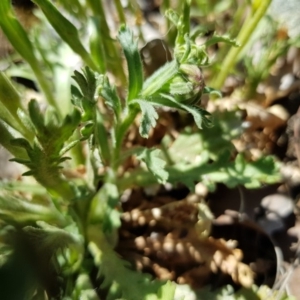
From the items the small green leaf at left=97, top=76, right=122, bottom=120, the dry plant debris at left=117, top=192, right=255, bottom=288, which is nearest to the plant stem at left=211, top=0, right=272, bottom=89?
the dry plant debris at left=117, top=192, right=255, bottom=288

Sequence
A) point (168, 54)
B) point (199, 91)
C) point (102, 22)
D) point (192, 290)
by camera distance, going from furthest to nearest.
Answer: point (168, 54)
point (102, 22)
point (192, 290)
point (199, 91)

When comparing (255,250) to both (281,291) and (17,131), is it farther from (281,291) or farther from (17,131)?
(17,131)

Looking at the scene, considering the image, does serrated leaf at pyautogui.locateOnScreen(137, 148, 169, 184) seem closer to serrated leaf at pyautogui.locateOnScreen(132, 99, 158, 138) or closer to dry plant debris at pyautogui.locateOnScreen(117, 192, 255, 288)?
serrated leaf at pyautogui.locateOnScreen(132, 99, 158, 138)

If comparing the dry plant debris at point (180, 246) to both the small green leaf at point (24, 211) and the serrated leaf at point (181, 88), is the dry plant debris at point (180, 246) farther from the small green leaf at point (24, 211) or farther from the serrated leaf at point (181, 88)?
the serrated leaf at point (181, 88)

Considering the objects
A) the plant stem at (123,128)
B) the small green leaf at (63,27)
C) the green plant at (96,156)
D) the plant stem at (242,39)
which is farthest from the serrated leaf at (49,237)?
the plant stem at (242,39)

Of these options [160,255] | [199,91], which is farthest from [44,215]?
[199,91]

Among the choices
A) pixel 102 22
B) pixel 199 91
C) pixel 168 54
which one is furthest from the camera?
pixel 168 54

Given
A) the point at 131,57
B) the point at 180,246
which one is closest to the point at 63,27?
the point at 131,57
